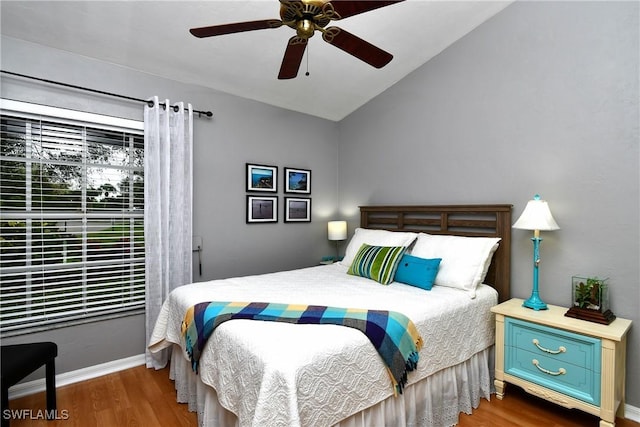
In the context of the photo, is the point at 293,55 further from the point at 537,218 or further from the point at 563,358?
the point at 563,358

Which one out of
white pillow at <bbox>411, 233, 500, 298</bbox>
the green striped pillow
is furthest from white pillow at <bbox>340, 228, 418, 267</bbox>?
white pillow at <bbox>411, 233, 500, 298</bbox>

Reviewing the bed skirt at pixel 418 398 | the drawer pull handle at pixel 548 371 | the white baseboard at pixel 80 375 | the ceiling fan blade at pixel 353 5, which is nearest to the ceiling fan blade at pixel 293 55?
the ceiling fan blade at pixel 353 5

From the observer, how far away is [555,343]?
6.80 ft

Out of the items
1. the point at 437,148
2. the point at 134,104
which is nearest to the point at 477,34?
the point at 437,148

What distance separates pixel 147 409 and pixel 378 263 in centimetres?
197

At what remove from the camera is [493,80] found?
2.83 m

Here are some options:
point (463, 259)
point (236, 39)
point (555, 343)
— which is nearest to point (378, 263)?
point (463, 259)

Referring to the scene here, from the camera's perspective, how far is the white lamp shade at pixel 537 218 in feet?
7.42

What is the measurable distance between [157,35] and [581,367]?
Answer: 147 inches

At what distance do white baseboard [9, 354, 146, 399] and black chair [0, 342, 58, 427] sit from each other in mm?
428

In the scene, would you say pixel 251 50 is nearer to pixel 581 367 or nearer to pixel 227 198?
pixel 227 198

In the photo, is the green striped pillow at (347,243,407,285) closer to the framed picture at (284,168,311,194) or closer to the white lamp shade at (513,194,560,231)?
the white lamp shade at (513,194,560,231)

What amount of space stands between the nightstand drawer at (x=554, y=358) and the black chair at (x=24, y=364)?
3070 mm

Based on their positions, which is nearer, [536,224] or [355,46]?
[355,46]
